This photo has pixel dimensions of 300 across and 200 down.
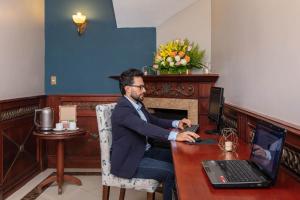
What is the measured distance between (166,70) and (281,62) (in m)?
1.97

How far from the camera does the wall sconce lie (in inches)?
162

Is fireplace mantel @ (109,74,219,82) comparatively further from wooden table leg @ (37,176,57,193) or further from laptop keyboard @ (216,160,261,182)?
laptop keyboard @ (216,160,261,182)

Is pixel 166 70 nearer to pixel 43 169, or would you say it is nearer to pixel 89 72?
pixel 89 72

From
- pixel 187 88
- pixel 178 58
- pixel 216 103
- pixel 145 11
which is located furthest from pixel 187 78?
pixel 145 11

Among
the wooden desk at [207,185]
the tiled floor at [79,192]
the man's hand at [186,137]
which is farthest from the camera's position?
the tiled floor at [79,192]

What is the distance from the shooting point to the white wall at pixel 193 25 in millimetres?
3732

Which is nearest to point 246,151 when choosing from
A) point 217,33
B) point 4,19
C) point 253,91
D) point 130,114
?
point 253,91

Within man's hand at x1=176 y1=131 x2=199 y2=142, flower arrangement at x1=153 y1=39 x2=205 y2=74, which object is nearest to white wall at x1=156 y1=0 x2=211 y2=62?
flower arrangement at x1=153 y1=39 x2=205 y2=74

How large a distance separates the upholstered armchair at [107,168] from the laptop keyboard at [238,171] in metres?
0.85

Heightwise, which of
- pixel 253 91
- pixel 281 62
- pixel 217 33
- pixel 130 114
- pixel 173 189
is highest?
pixel 217 33

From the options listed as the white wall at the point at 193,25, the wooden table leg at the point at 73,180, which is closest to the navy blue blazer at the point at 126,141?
the wooden table leg at the point at 73,180

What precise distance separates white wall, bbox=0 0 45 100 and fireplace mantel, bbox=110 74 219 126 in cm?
154

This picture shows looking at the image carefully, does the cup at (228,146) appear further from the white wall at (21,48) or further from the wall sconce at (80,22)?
the wall sconce at (80,22)

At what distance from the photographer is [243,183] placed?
119 cm
